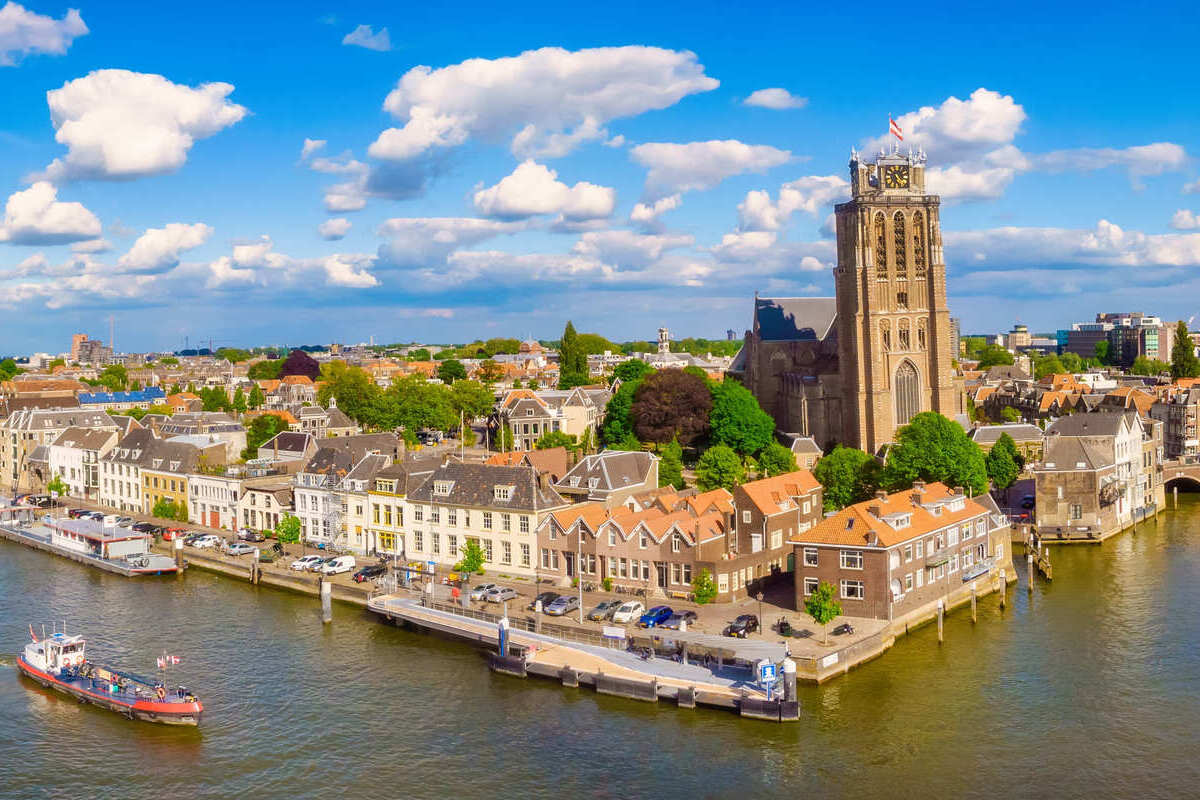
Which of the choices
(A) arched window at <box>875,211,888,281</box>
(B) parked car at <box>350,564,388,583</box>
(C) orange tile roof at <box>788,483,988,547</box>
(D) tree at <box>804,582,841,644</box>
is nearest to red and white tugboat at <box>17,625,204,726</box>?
(B) parked car at <box>350,564,388,583</box>

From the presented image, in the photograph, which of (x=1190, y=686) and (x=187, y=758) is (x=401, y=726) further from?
(x=1190, y=686)

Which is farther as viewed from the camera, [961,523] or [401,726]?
[961,523]

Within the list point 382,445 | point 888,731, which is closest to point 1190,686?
point 888,731

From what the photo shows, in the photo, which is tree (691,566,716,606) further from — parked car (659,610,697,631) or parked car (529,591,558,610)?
parked car (529,591,558,610)

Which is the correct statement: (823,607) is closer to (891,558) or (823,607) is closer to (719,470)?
(891,558)

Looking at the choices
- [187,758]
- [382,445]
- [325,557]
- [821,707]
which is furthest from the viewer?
[382,445]

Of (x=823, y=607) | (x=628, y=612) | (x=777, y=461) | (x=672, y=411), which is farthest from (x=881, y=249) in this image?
(x=628, y=612)

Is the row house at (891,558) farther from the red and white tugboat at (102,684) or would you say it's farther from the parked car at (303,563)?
the parked car at (303,563)

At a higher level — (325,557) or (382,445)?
(382,445)
